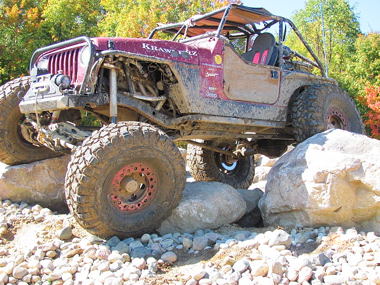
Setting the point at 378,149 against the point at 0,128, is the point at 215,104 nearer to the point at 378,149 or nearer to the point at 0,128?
the point at 378,149

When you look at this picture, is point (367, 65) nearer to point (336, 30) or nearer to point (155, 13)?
point (155, 13)

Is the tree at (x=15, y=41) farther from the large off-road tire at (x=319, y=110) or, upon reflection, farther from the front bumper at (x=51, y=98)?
the large off-road tire at (x=319, y=110)

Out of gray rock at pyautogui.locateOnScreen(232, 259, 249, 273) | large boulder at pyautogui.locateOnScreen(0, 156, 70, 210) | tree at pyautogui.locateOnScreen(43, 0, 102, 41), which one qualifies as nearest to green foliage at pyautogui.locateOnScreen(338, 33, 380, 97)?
tree at pyautogui.locateOnScreen(43, 0, 102, 41)

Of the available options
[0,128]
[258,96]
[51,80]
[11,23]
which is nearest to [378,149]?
[258,96]

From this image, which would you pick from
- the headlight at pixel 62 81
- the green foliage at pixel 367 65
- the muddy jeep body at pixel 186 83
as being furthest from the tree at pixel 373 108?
the headlight at pixel 62 81

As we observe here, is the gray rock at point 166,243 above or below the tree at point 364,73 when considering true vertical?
below

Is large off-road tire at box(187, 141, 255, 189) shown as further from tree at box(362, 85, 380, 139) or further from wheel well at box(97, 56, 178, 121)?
tree at box(362, 85, 380, 139)

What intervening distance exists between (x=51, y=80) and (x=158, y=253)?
2.18 meters

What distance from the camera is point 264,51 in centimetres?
710

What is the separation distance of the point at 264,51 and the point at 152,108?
2.61m

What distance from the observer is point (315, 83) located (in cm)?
716

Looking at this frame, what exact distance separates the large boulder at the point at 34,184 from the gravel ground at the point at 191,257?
36.7 inches

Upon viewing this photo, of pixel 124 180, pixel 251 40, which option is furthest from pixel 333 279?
pixel 251 40

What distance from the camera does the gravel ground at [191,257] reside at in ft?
11.1
